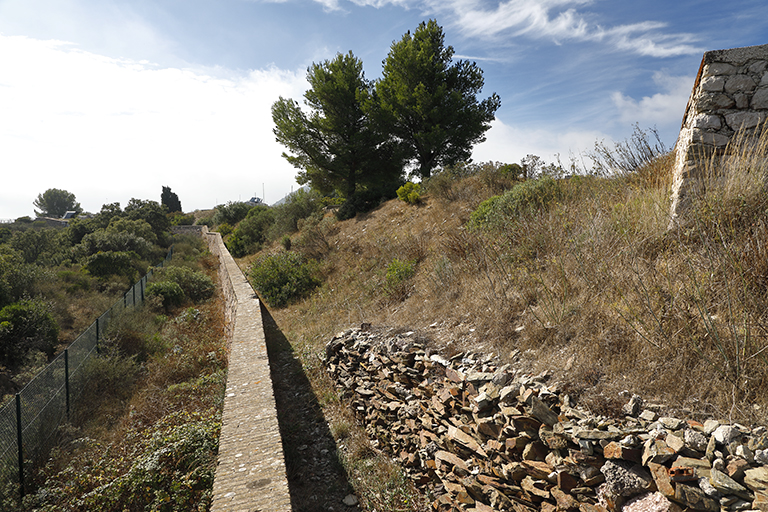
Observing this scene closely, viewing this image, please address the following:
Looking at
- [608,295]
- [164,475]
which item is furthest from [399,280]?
[164,475]

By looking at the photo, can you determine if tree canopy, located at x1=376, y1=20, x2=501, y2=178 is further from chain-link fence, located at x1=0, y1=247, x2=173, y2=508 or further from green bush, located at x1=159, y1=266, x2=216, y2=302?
chain-link fence, located at x1=0, y1=247, x2=173, y2=508

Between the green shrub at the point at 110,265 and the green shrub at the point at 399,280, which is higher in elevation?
the green shrub at the point at 110,265

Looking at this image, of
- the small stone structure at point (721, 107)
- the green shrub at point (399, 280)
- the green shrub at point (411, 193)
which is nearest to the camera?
the small stone structure at point (721, 107)

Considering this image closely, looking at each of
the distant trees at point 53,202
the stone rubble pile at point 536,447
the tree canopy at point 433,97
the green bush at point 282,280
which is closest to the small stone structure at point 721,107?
the stone rubble pile at point 536,447

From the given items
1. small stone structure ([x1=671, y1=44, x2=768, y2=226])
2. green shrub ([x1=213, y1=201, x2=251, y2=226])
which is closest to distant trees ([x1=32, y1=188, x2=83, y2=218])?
green shrub ([x1=213, y1=201, x2=251, y2=226])

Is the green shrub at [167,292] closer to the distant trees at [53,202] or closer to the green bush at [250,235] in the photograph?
the green bush at [250,235]

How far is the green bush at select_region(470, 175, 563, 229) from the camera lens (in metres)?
6.99

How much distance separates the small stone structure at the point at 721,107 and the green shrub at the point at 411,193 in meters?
9.82

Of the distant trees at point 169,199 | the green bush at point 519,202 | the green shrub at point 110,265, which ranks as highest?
the distant trees at point 169,199

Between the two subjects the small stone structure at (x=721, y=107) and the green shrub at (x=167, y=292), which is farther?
the green shrub at (x=167, y=292)

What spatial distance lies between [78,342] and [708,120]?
9.82m

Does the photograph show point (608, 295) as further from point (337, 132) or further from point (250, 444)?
point (337, 132)

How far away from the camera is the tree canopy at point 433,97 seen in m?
16.3

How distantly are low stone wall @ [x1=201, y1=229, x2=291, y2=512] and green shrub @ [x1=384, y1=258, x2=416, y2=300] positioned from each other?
2.62m
